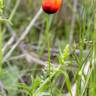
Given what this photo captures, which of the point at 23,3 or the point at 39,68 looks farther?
the point at 23,3

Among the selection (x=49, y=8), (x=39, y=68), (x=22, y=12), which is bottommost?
(x=39, y=68)

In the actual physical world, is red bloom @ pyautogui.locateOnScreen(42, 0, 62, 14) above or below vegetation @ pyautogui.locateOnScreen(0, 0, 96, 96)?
above

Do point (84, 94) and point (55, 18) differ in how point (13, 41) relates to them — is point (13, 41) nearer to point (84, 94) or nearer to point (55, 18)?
point (55, 18)

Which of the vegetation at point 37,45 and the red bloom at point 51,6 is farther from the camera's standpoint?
the vegetation at point 37,45

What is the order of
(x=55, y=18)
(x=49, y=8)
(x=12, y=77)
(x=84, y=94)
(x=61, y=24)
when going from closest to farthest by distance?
(x=49, y=8) → (x=84, y=94) → (x=12, y=77) → (x=55, y=18) → (x=61, y=24)

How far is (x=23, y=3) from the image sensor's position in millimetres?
2957

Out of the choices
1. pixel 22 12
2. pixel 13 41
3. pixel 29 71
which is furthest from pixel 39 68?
pixel 22 12

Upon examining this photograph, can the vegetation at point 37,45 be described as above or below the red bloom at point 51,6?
below

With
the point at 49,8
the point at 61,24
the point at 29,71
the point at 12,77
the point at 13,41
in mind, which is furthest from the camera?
the point at 61,24

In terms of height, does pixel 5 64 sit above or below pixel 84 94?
below

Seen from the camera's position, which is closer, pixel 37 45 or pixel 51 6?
pixel 51 6

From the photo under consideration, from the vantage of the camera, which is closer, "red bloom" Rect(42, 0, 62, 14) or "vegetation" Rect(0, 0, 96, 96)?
"red bloom" Rect(42, 0, 62, 14)

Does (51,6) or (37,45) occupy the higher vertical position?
(51,6)

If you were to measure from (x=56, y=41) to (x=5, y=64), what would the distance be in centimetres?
47
